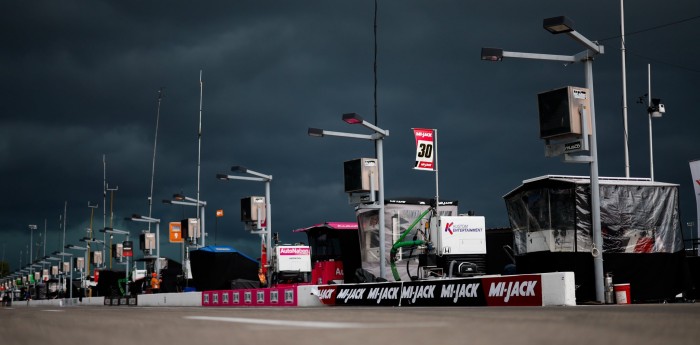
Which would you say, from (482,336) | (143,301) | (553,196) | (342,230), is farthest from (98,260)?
(482,336)

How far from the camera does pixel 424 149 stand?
2483 centimetres

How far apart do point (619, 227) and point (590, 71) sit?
452 centimetres

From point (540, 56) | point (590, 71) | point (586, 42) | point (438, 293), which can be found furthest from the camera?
point (540, 56)

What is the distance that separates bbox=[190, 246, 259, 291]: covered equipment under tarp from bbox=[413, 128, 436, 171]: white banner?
1433cm

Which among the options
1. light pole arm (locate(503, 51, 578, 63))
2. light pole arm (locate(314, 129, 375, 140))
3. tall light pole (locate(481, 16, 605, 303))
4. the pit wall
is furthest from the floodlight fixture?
light pole arm (locate(314, 129, 375, 140))

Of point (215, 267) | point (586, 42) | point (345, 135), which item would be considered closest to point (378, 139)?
point (345, 135)

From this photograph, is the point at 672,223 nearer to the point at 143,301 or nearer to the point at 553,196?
the point at 553,196

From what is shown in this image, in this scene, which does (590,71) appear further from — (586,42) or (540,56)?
(540,56)

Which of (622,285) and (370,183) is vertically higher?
(370,183)

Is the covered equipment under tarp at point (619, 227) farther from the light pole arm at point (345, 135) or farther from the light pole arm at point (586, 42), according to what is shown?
the light pole arm at point (345, 135)

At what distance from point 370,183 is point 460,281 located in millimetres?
8337

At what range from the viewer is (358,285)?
2189 centimetres

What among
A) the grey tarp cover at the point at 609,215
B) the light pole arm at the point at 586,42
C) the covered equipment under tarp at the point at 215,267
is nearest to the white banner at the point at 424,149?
the grey tarp cover at the point at 609,215

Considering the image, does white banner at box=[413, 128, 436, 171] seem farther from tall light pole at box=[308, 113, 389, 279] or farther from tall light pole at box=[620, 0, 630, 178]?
tall light pole at box=[620, 0, 630, 178]
